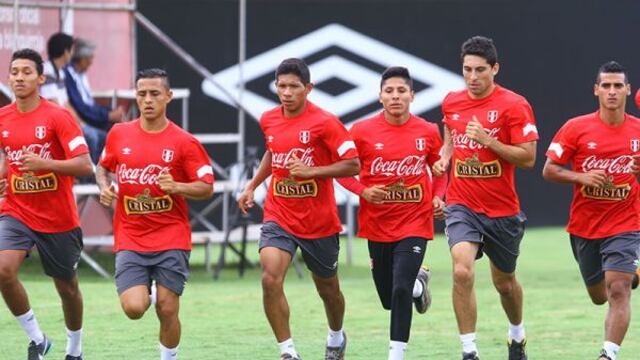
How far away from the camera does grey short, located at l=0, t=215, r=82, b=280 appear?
1200 centimetres

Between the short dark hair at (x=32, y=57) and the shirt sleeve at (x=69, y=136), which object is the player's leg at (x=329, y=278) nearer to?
the shirt sleeve at (x=69, y=136)

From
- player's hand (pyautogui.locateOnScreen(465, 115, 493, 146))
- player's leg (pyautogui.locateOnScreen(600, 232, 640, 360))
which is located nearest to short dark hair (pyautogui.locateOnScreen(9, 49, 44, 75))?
player's hand (pyautogui.locateOnScreen(465, 115, 493, 146))

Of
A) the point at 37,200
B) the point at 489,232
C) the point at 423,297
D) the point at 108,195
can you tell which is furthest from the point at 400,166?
the point at 37,200

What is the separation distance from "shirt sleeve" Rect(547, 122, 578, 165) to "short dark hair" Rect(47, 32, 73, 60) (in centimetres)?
836

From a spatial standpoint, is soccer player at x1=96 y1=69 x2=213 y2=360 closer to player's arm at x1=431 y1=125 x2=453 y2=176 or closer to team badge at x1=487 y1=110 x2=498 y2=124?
player's arm at x1=431 y1=125 x2=453 y2=176

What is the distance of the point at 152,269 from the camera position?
1130 cm

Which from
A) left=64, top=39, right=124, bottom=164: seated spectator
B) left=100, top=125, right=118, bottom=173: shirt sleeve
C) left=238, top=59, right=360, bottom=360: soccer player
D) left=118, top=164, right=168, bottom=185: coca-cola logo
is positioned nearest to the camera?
left=118, top=164, right=168, bottom=185: coca-cola logo

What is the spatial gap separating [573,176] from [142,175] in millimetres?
3208

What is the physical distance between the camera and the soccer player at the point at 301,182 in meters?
11.9

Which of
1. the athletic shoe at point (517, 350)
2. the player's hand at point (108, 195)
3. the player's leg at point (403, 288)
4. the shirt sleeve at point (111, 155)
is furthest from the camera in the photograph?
the athletic shoe at point (517, 350)

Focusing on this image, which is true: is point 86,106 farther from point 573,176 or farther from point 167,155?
point 573,176

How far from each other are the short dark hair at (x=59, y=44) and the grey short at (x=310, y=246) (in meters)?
7.42

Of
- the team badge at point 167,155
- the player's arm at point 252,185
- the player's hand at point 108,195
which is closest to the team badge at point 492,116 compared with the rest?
the player's arm at point 252,185

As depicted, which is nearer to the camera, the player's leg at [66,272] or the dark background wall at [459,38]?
the player's leg at [66,272]
